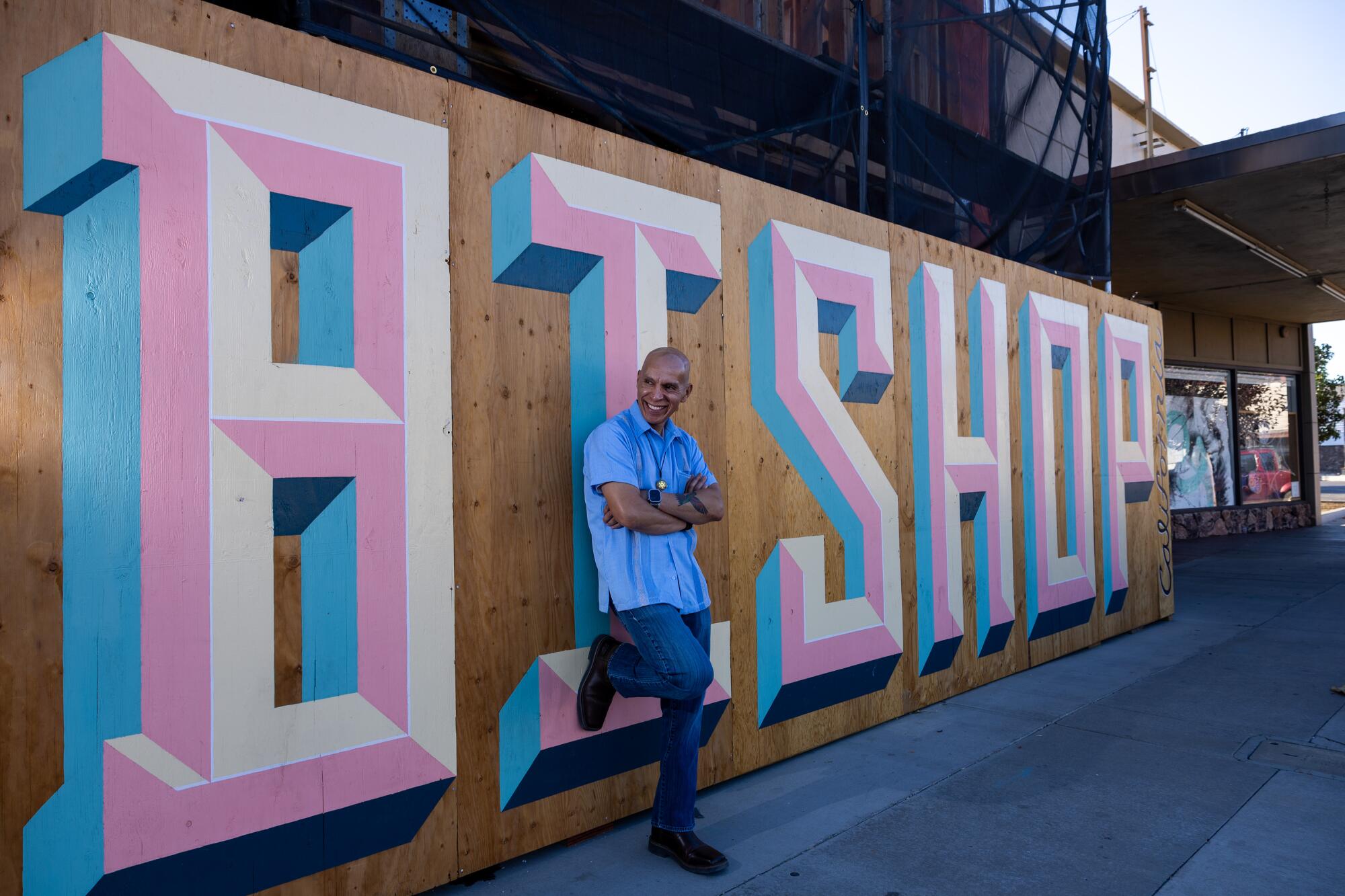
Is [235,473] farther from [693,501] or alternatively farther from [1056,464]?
[1056,464]

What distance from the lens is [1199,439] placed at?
52.5ft

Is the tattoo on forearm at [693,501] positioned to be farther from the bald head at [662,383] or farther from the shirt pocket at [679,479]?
the bald head at [662,383]

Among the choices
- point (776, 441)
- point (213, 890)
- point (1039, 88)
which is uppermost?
point (1039, 88)

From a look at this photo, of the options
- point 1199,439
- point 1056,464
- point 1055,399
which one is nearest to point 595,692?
point 1056,464

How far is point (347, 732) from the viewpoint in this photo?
2.91 meters

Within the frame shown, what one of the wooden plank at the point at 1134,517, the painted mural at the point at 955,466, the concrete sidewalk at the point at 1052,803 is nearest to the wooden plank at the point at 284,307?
the concrete sidewalk at the point at 1052,803

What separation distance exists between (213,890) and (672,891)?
1405mm

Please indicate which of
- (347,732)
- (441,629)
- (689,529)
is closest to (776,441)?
(689,529)

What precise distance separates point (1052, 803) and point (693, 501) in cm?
205

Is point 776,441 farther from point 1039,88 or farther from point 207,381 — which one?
point 1039,88

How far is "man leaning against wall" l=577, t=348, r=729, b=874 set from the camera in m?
3.22

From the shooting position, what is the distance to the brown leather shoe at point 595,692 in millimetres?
3484

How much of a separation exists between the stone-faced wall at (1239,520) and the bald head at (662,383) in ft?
47.2

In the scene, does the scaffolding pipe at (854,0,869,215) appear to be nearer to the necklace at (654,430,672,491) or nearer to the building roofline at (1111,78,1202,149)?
the necklace at (654,430,672,491)
